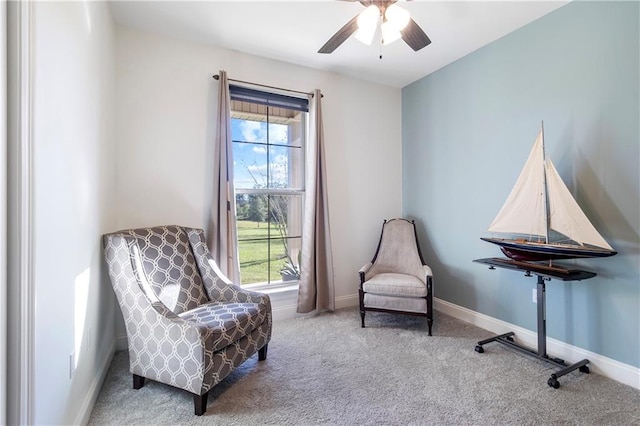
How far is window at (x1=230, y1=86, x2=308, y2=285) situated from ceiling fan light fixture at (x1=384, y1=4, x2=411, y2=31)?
155cm

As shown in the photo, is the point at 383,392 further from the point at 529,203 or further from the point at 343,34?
the point at 343,34

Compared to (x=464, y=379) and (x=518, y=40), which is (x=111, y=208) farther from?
(x=518, y=40)

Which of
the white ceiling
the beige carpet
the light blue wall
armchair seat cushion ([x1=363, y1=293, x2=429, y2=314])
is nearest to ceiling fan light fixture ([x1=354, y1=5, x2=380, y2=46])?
the white ceiling

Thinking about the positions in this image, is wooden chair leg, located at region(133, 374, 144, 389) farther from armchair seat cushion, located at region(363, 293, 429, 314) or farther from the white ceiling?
the white ceiling

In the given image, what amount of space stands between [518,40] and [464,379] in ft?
8.98

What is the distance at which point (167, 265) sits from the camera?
229 cm

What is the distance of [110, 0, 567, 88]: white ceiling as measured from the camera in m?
2.34

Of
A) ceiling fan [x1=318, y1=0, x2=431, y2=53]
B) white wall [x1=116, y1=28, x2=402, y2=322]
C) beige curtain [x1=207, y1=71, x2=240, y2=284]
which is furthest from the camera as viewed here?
beige curtain [x1=207, y1=71, x2=240, y2=284]

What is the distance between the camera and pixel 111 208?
2441 mm

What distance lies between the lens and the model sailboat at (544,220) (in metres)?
2.02

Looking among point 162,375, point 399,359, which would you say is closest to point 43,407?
point 162,375

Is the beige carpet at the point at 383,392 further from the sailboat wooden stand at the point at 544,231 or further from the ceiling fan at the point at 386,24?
the ceiling fan at the point at 386,24

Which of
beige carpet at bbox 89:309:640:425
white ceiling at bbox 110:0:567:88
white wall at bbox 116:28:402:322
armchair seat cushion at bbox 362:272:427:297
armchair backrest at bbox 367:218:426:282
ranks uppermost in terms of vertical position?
white ceiling at bbox 110:0:567:88

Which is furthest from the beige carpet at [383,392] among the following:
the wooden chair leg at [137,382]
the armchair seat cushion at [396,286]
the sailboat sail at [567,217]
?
the sailboat sail at [567,217]
